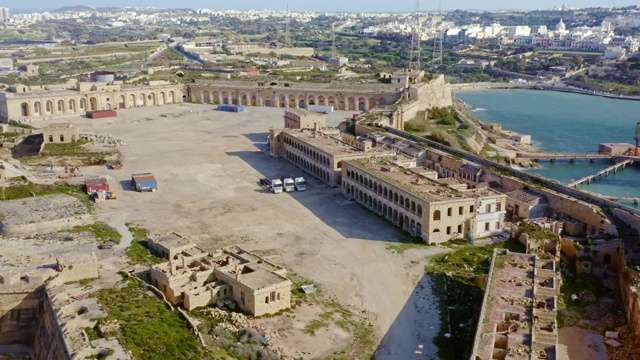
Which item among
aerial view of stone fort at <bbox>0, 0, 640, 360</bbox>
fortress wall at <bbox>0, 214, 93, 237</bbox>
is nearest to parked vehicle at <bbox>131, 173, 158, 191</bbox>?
aerial view of stone fort at <bbox>0, 0, 640, 360</bbox>

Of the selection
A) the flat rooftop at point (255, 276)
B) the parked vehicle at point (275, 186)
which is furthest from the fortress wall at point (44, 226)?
the parked vehicle at point (275, 186)

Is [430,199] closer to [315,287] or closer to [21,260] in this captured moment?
[315,287]

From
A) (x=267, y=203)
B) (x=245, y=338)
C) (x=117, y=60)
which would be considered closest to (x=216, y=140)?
(x=267, y=203)

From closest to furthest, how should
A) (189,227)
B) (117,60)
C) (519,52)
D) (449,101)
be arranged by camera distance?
(189,227) < (449,101) < (117,60) < (519,52)

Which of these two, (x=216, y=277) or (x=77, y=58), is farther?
(x=77, y=58)

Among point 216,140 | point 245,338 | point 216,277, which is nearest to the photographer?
point 245,338

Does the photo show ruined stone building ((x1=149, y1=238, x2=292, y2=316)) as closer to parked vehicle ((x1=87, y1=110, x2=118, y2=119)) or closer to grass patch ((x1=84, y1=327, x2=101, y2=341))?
grass patch ((x1=84, y1=327, x2=101, y2=341))

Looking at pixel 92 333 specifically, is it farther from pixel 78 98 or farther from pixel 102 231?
pixel 78 98
